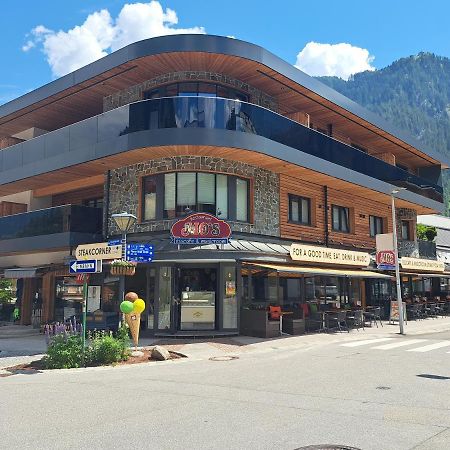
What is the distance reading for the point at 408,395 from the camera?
8.52 meters

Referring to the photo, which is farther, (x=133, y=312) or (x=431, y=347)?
(x=431, y=347)

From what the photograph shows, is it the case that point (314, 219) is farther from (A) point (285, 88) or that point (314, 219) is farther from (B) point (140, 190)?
(B) point (140, 190)

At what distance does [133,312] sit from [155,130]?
6693 mm

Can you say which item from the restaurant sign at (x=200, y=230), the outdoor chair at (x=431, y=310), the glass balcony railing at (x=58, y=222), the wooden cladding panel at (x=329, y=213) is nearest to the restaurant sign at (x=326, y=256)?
the wooden cladding panel at (x=329, y=213)

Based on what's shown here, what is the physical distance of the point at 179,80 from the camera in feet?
66.4

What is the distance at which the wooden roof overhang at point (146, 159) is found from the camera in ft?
61.4

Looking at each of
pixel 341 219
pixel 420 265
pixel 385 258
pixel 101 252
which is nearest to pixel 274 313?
pixel 385 258

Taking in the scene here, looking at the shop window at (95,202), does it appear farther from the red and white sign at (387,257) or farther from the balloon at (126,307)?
the red and white sign at (387,257)

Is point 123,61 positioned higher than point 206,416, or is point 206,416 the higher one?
point 123,61

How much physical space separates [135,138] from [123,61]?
11.0 ft

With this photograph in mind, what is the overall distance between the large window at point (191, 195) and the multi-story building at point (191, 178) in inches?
1.9

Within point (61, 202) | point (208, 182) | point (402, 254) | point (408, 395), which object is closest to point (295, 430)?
point (408, 395)

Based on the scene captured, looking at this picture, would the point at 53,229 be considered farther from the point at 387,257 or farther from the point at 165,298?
the point at 387,257

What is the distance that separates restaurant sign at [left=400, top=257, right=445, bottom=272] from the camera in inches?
1097
